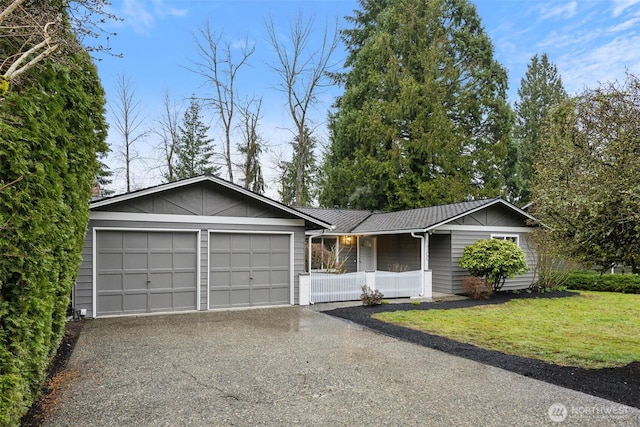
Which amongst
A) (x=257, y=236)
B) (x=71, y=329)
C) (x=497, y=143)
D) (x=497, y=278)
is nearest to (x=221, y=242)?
(x=257, y=236)

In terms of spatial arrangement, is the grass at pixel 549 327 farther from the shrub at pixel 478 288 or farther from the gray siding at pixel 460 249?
the gray siding at pixel 460 249

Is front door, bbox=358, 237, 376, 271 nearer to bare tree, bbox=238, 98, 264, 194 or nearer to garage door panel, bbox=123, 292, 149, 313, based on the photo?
bare tree, bbox=238, 98, 264, 194

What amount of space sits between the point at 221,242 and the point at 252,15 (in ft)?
48.3

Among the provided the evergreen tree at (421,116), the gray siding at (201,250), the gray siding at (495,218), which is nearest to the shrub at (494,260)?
the gray siding at (495,218)

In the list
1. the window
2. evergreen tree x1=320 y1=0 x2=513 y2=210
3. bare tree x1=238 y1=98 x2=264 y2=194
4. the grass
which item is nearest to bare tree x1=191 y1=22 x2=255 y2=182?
bare tree x1=238 y1=98 x2=264 y2=194

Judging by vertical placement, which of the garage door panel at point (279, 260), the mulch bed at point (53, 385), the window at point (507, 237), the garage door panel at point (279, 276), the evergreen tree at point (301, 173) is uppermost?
the evergreen tree at point (301, 173)

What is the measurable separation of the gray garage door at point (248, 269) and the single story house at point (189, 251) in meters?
0.03

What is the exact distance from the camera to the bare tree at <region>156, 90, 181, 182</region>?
77.5ft

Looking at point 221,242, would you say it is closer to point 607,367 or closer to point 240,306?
point 240,306

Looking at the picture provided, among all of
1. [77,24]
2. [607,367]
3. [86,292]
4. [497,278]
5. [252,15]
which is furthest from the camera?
[252,15]

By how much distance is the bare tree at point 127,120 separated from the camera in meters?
21.4

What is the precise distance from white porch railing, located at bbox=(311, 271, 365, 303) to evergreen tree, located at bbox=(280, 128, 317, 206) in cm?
1074

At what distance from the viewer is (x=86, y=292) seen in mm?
8961

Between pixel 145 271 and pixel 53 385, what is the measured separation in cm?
483
